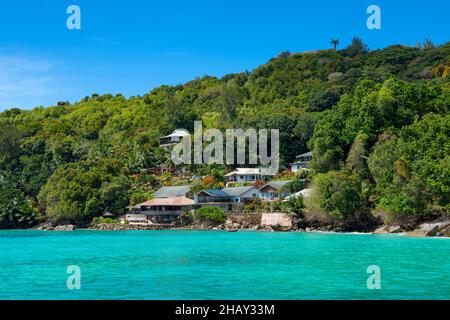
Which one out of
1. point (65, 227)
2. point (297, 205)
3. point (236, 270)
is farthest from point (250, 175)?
point (236, 270)

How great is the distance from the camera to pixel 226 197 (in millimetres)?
61781

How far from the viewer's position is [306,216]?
5184 centimetres

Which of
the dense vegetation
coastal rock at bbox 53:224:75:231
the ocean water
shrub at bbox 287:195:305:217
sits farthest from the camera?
coastal rock at bbox 53:224:75:231

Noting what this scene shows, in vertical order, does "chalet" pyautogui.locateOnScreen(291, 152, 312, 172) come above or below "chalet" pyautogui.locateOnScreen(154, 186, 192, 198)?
above

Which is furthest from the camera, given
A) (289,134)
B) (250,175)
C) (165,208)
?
(289,134)

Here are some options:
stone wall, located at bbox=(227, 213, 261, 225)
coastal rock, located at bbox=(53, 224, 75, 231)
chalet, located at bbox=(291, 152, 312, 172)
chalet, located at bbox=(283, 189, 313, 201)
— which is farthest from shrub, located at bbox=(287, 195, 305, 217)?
coastal rock, located at bbox=(53, 224, 75, 231)

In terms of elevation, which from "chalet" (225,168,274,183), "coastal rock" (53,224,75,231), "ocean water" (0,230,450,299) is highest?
"chalet" (225,168,274,183)

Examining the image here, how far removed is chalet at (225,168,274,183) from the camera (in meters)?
68.9

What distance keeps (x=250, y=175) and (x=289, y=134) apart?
7.86 meters

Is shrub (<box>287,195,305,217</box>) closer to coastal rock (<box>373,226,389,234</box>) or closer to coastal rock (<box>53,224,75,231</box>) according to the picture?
coastal rock (<box>373,226,389,234</box>)

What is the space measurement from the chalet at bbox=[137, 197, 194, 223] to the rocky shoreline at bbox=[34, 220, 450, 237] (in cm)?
154

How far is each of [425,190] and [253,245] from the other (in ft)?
46.9

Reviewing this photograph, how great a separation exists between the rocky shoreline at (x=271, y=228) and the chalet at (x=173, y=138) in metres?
23.0

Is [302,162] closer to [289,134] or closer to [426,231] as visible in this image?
[289,134]
